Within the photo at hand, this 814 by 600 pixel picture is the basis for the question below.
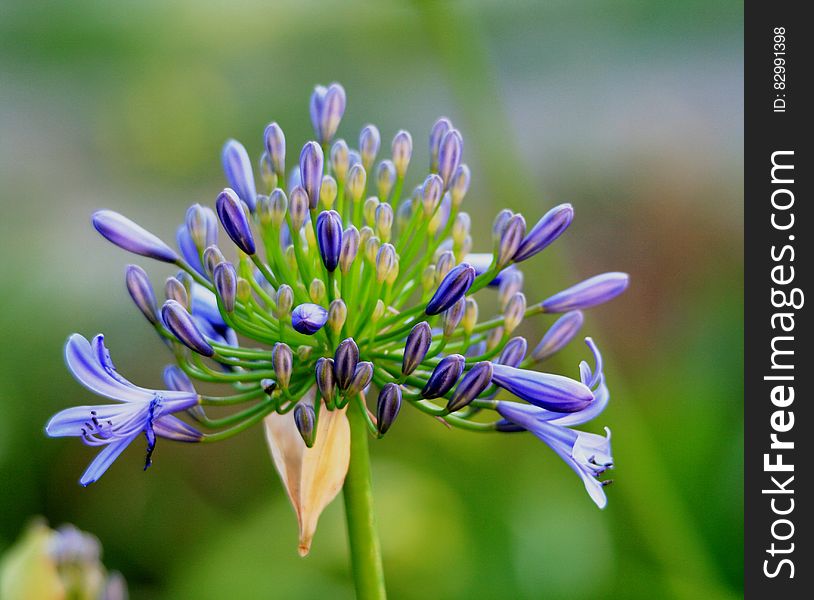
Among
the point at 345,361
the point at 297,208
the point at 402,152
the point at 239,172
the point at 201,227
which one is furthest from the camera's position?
the point at 402,152

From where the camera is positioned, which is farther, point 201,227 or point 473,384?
point 201,227

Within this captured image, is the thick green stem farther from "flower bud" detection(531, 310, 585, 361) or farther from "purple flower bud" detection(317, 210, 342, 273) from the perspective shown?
"flower bud" detection(531, 310, 585, 361)

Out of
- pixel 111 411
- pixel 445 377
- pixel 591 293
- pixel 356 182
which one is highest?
pixel 356 182

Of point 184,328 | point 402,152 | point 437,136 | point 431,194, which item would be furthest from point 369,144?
point 184,328

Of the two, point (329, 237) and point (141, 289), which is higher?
point (329, 237)

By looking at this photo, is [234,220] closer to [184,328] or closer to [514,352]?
[184,328]

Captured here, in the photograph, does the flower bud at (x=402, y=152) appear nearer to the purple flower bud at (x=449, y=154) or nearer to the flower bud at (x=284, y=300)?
the purple flower bud at (x=449, y=154)

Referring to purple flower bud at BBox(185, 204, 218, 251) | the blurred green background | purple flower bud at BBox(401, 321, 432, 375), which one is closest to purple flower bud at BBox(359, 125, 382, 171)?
purple flower bud at BBox(185, 204, 218, 251)

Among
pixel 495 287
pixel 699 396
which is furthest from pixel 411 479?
pixel 495 287
